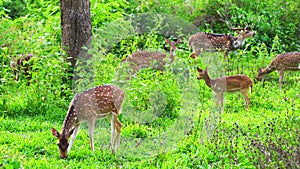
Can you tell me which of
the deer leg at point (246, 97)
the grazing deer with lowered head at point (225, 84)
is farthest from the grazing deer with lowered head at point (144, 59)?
the deer leg at point (246, 97)

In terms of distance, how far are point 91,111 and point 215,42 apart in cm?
575

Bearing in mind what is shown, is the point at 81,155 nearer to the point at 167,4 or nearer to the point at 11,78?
the point at 11,78

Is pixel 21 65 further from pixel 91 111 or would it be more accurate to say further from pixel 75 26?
pixel 91 111

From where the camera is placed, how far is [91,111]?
7.99 m

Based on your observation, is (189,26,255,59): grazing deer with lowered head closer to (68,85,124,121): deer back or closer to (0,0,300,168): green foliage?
(0,0,300,168): green foliage

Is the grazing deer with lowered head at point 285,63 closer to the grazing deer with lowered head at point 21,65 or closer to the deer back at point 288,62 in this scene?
the deer back at point 288,62

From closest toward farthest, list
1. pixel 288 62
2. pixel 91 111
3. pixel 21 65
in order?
pixel 91 111 < pixel 21 65 < pixel 288 62

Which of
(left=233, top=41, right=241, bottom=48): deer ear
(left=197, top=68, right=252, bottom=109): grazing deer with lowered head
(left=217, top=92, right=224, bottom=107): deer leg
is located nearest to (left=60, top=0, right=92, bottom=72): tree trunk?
(left=197, top=68, right=252, bottom=109): grazing deer with lowered head

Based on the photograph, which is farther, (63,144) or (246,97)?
(246,97)

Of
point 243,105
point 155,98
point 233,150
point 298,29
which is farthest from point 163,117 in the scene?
point 298,29

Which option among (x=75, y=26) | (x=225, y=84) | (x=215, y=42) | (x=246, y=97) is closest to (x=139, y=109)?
(x=225, y=84)

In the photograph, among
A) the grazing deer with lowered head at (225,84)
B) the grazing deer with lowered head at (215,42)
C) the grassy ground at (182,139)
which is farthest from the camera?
the grazing deer with lowered head at (215,42)

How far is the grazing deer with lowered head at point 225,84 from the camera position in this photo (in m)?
9.95

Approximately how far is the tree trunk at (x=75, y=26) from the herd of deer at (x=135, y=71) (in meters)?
0.80
